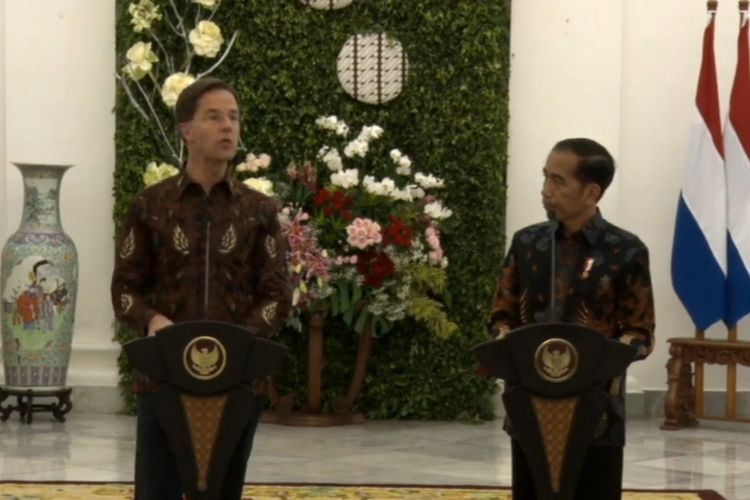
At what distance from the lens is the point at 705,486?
695cm

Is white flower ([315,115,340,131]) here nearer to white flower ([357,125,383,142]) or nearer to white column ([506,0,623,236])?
white flower ([357,125,383,142])

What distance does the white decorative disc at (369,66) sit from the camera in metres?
8.98

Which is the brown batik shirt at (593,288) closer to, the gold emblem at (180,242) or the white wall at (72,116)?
the gold emblem at (180,242)

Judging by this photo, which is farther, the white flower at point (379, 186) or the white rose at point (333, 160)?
the white rose at point (333, 160)

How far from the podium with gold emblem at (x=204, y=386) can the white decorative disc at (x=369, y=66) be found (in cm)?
545

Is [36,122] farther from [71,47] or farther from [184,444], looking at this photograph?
[184,444]

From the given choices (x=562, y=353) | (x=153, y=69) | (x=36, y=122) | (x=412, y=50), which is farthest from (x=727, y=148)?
(x=562, y=353)

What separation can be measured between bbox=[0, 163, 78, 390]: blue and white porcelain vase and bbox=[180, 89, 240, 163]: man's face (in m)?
4.87

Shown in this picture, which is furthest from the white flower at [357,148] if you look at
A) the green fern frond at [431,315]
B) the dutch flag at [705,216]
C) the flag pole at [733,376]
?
the flag pole at [733,376]

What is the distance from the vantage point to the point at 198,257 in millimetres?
3766

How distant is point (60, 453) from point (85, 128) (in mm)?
2367

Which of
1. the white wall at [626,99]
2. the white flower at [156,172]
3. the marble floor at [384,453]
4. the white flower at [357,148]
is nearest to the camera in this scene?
the marble floor at [384,453]

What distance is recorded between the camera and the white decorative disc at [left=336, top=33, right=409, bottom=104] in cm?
898

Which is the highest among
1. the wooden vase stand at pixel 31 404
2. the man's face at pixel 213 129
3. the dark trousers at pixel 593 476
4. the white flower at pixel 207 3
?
the white flower at pixel 207 3
